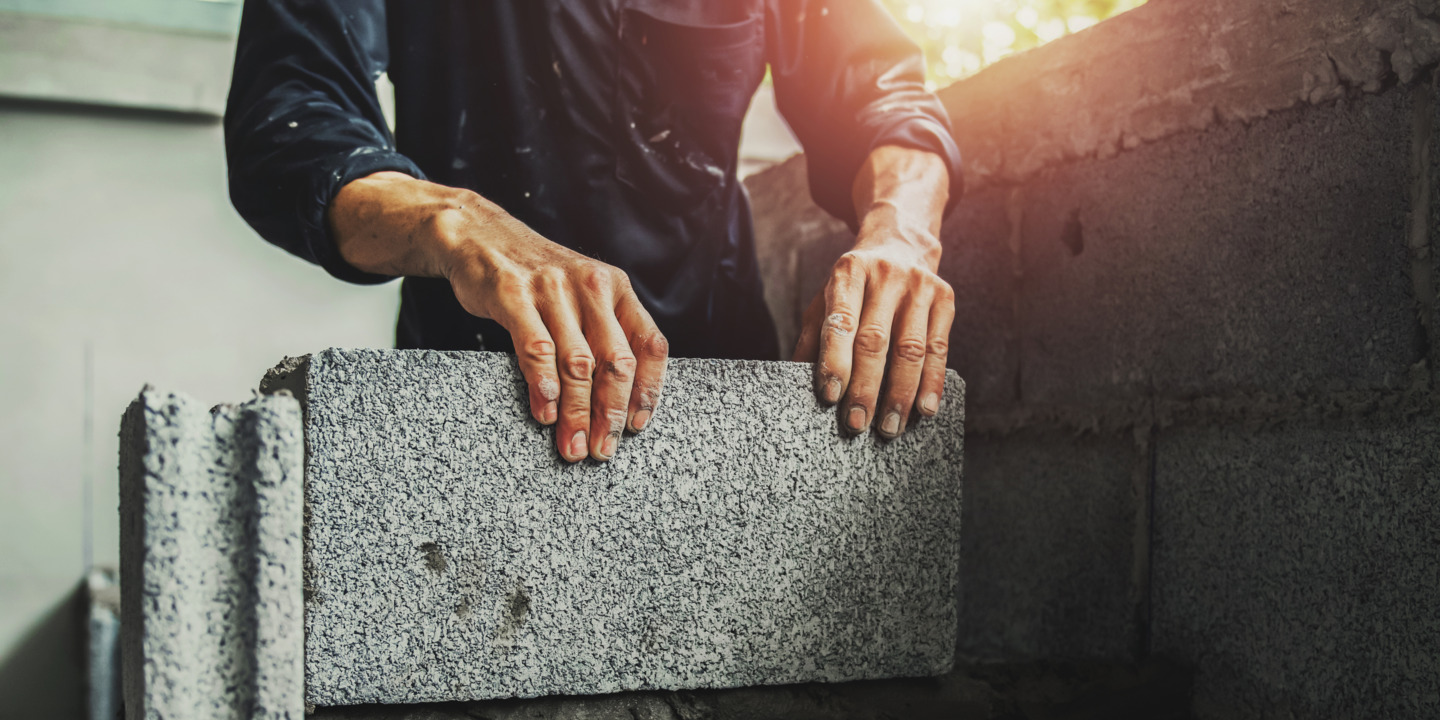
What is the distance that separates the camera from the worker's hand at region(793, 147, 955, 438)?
4.42ft

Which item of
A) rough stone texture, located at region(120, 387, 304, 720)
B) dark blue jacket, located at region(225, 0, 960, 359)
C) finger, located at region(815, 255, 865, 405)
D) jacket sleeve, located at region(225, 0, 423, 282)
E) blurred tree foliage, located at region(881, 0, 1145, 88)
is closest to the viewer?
rough stone texture, located at region(120, 387, 304, 720)

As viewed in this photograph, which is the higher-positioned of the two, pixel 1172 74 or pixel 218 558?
pixel 1172 74

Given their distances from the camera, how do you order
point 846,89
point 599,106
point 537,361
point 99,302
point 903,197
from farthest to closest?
point 99,302 → point 846,89 → point 599,106 → point 903,197 → point 537,361

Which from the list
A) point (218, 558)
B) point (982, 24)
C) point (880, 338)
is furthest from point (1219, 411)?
point (982, 24)

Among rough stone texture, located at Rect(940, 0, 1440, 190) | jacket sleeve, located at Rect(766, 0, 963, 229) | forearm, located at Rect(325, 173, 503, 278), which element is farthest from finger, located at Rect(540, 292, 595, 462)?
rough stone texture, located at Rect(940, 0, 1440, 190)

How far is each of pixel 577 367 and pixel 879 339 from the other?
46cm

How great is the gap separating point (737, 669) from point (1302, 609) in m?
0.93

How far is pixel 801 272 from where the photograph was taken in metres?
3.12

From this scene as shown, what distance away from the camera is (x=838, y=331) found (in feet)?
4.43

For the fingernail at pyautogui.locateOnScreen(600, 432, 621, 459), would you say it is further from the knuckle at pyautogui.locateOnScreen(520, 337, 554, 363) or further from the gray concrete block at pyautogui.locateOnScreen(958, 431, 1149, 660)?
the gray concrete block at pyautogui.locateOnScreen(958, 431, 1149, 660)

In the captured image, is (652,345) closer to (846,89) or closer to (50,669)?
(846,89)

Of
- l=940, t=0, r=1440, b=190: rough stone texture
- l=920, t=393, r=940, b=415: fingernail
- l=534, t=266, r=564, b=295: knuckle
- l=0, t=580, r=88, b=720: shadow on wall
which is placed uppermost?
l=940, t=0, r=1440, b=190: rough stone texture

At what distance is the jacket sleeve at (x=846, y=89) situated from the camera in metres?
1.93

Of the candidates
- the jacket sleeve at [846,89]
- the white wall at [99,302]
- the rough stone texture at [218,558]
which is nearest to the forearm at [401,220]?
the rough stone texture at [218,558]
